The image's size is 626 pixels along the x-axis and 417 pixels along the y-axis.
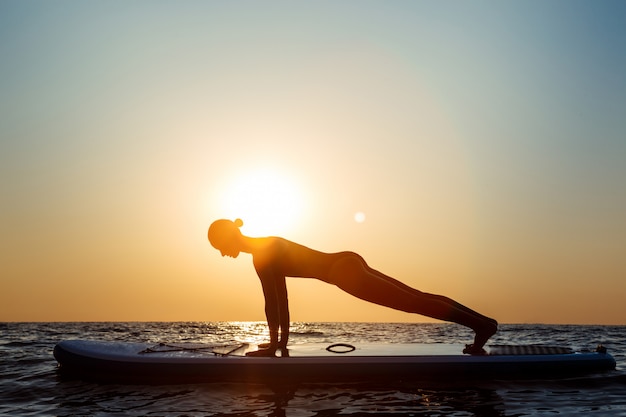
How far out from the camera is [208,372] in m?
9.38

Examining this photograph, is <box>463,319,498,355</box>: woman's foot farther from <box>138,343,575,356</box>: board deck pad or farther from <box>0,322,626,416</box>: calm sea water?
<box>0,322,626,416</box>: calm sea water

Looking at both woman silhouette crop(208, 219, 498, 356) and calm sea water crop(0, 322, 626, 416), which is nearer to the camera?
calm sea water crop(0, 322, 626, 416)

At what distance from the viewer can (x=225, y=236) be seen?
9.53 m

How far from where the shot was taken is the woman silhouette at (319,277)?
9.46 meters

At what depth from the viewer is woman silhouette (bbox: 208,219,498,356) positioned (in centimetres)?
946

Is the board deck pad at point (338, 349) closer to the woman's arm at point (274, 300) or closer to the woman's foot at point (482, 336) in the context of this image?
the woman's foot at point (482, 336)

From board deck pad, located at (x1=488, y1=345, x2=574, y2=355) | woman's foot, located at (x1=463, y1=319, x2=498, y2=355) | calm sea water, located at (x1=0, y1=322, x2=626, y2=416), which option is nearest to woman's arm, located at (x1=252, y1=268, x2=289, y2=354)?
calm sea water, located at (x1=0, y1=322, x2=626, y2=416)

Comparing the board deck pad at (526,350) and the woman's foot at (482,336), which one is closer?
the woman's foot at (482,336)

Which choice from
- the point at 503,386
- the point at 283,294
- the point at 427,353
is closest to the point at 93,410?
the point at 283,294

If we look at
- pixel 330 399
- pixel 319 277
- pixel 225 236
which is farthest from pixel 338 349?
pixel 225 236

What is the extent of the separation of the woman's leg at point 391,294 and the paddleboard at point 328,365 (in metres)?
0.72

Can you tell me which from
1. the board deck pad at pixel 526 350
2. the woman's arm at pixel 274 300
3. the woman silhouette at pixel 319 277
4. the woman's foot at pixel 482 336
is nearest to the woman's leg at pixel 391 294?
the woman silhouette at pixel 319 277

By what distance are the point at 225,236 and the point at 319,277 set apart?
176 cm

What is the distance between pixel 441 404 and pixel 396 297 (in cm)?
200
